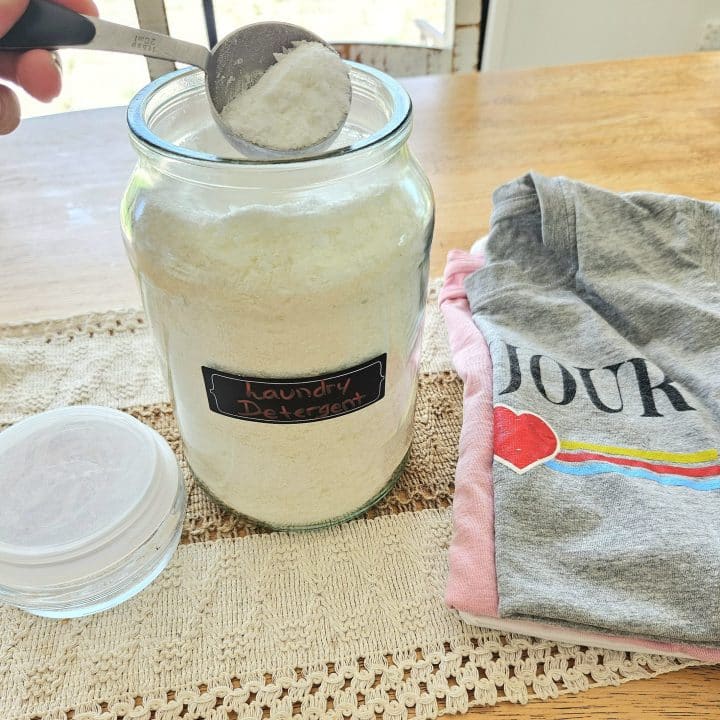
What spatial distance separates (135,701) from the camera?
358mm

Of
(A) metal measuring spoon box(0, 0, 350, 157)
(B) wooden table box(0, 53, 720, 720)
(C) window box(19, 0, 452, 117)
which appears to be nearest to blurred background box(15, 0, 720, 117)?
(C) window box(19, 0, 452, 117)

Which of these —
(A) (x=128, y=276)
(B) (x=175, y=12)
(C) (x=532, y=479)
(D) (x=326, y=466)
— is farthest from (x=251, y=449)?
(B) (x=175, y=12)

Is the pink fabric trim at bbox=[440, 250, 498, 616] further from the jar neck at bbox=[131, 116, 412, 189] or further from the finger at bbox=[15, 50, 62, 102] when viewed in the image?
the finger at bbox=[15, 50, 62, 102]

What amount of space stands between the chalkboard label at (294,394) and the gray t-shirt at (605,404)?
0.37 feet

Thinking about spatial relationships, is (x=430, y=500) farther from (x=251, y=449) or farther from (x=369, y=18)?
(x=369, y=18)

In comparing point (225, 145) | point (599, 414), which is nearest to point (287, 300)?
point (225, 145)

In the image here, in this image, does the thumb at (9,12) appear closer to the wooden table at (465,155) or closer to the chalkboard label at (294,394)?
the chalkboard label at (294,394)

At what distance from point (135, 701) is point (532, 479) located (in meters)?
0.25

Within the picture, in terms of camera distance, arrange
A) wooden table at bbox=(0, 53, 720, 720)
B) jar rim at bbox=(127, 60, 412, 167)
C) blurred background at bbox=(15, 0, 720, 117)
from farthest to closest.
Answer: blurred background at bbox=(15, 0, 720, 117)
wooden table at bbox=(0, 53, 720, 720)
jar rim at bbox=(127, 60, 412, 167)

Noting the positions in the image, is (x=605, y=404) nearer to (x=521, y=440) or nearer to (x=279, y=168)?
(x=521, y=440)

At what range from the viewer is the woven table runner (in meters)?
0.36

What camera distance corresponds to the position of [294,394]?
1.15 feet

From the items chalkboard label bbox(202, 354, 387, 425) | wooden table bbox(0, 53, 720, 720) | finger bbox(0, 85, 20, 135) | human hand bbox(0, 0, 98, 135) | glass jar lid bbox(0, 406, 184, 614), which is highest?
human hand bbox(0, 0, 98, 135)

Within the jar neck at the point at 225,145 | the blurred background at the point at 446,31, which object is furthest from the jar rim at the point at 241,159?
the blurred background at the point at 446,31
